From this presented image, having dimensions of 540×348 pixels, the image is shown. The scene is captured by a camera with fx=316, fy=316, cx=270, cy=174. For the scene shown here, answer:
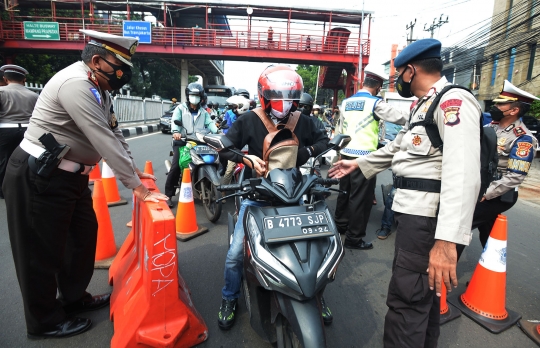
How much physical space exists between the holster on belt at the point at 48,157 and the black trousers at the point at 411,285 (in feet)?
6.70

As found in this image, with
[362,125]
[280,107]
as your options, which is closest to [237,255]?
[280,107]

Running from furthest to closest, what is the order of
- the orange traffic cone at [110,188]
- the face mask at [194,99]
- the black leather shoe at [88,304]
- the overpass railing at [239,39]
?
the overpass railing at [239,39]
the face mask at [194,99]
the orange traffic cone at [110,188]
the black leather shoe at [88,304]

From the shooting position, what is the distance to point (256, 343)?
2.19 meters

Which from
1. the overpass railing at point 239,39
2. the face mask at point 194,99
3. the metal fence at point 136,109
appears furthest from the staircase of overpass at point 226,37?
the face mask at point 194,99

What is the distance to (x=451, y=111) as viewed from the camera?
1.48 m

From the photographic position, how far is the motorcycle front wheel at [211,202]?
14.5ft

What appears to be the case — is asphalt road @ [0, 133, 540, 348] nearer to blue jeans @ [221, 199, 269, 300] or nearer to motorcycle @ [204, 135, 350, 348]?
blue jeans @ [221, 199, 269, 300]

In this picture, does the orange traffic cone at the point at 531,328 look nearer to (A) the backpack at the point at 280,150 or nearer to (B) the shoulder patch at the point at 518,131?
(B) the shoulder patch at the point at 518,131

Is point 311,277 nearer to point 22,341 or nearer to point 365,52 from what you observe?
point 22,341

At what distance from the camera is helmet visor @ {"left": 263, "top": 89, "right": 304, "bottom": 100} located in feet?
7.03

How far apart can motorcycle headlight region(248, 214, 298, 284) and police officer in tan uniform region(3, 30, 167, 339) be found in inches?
29.7

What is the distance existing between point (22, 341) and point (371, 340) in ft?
7.82

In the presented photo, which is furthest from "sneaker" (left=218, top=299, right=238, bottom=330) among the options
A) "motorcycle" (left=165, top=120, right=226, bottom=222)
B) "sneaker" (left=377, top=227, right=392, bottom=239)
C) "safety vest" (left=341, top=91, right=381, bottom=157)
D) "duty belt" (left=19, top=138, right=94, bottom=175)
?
"sneaker" (left=377, top=227, right=392, bottom=239)

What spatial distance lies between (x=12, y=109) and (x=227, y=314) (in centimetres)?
449
